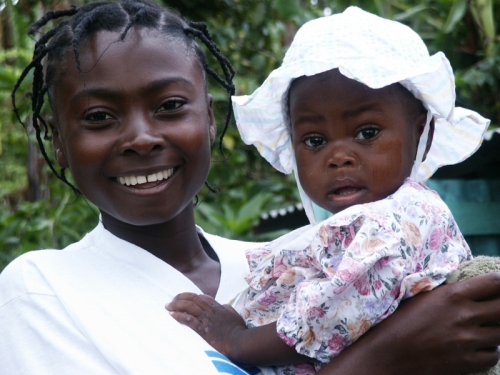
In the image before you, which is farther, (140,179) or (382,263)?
(140,179)

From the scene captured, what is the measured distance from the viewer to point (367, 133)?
1.79 meters

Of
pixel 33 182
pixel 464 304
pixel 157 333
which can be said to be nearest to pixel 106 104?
pixel 157 333

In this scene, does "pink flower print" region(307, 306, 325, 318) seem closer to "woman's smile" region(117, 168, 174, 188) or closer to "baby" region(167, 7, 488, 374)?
"baby" region(167, 7, 488, 374)

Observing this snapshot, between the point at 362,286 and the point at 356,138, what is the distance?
0.39 meters

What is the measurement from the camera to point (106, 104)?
71.1 inches

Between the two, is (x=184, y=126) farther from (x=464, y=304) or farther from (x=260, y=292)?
(x=464, y=304)

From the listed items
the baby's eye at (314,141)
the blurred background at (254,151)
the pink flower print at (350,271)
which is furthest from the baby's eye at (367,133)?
the blurred background at (254,151)

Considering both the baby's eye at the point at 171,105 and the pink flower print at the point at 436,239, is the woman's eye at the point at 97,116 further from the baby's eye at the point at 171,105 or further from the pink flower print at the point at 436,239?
the pink flower print at the point at 436,239

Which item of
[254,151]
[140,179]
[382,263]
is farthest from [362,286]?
[254,151]

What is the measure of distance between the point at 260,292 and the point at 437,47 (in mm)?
2945

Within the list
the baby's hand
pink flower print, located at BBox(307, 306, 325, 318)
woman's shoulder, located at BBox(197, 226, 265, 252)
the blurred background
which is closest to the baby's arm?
the baby's hand

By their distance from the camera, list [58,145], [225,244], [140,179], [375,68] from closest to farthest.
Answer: [375,68]
[140,179]
[58,145]
[225,244]

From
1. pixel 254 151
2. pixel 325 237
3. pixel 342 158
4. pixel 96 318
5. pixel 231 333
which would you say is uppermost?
pixel 342 158

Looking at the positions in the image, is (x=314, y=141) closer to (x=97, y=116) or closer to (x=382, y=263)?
(x=382, y=263)
